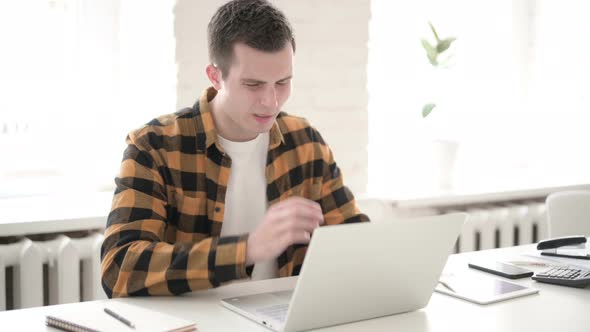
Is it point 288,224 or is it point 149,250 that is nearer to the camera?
point 288,224

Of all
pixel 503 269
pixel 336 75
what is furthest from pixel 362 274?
pixel 336 75

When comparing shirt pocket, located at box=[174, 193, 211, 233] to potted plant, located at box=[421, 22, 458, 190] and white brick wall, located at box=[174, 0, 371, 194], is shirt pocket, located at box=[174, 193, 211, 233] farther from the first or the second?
potted plant, located at box=[421, 22, 458, 190]

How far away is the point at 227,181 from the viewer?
1835 millimetres

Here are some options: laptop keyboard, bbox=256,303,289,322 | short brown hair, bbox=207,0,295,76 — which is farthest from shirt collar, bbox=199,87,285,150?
laptop keyboard, bbox=256,303,289,322

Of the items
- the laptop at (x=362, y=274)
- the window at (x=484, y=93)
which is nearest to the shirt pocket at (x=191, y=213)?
the laptop at (x=362, y=274)

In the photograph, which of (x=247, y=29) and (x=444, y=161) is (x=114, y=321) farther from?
(x=444, y=161)

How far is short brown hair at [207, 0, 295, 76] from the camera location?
1.73 meters

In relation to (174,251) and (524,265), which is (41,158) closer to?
(174,251)

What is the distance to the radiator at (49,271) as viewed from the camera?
2.23 m

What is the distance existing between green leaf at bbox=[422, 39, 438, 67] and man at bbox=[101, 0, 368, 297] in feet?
3.78

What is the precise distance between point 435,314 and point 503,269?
375 millimetres

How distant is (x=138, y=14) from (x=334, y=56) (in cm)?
70

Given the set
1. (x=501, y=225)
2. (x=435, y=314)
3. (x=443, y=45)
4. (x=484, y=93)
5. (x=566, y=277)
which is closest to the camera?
(x=435, y=314)

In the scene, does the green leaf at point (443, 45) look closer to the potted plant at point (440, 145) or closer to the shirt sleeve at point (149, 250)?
the potted plant at point (440, 145)
